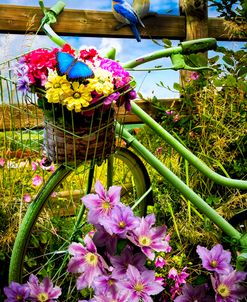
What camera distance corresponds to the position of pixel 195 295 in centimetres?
156

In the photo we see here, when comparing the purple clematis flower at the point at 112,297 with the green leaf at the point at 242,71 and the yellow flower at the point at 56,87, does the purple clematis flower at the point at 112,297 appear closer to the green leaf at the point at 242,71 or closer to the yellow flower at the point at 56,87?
the yellow flower at the point at 56,87

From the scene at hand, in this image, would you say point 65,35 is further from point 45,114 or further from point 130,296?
point 130,296

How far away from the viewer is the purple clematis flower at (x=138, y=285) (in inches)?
56.9

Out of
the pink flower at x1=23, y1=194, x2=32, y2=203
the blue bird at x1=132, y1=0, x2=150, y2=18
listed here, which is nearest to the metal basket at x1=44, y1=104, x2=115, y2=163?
the pink flower at x1=23, y1=194, x2=32, y2=203

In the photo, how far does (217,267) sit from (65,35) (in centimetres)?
330

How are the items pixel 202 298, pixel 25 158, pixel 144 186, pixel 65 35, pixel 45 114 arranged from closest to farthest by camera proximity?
1. pixel 202 298
2. pixel 45 114
3. pixel 144 186
4. pixel 25 158
5. pixel 65 35

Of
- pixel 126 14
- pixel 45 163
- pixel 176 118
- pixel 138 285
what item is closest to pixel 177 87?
pixel 176 118

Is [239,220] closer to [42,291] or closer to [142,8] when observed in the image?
[42,291]

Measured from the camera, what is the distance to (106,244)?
1.46 metres

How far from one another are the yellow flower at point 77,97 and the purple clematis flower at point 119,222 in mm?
320

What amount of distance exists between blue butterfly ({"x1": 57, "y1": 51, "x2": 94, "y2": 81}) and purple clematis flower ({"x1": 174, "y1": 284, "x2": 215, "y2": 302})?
69cm

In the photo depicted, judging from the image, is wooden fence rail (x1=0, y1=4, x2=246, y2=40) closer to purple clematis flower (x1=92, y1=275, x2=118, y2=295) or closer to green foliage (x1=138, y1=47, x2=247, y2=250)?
green foliage (x1=138, y1=47, x2=247, y2=250)

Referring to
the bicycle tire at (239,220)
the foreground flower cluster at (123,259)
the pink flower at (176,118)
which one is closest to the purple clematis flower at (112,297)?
the foreground flower cluster at (123,259)

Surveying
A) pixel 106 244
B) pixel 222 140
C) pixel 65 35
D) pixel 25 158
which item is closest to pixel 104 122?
pixel 106 244
